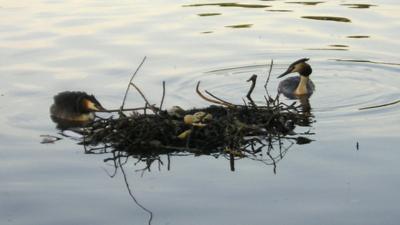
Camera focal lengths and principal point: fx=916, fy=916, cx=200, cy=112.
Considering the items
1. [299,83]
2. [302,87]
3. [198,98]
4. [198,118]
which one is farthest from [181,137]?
[299,83]

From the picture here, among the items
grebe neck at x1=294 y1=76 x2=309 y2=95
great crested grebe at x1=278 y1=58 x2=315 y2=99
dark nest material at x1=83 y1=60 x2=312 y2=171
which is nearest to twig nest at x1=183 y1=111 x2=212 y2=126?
dark nest material at x1=83 y1=60 x2=312 y2=171

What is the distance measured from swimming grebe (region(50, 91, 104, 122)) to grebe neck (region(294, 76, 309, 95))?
117 inches

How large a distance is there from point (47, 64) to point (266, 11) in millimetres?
5443

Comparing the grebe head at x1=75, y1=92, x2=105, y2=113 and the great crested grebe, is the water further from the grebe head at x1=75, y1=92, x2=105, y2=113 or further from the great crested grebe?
the grebe head at x1=75, y1=92, x2=105, y2=113

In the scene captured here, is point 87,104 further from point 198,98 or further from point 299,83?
point 299,83

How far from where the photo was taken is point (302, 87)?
12.1 metres

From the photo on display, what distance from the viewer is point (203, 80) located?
1234 centimetres

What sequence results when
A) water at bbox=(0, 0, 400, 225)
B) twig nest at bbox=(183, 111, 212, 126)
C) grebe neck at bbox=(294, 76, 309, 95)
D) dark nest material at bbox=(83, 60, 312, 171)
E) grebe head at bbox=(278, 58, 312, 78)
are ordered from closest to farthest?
water at bbox=(0, 0, 400, 225) < dark nest material at bbox=(83, 60, 312, 171) < twig nest at bbox=(183, 111, 212, 126) < grebe neck at bbox=(294, 76, 309, 95) < grebe head at bbox=(278, 58, 312, 78)

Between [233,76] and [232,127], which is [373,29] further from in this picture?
[232,127]

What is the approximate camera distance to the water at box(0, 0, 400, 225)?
24.1 feet

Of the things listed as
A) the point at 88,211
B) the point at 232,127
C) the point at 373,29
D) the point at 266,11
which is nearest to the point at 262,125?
the point at 232,127

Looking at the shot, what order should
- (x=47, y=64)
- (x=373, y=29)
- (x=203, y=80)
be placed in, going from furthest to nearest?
(x=373, y=29)
(x=47, y=64)
(x=203, y=80)

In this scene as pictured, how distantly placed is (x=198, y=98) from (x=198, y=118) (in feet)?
8.24

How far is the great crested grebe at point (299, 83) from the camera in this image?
473 inches
